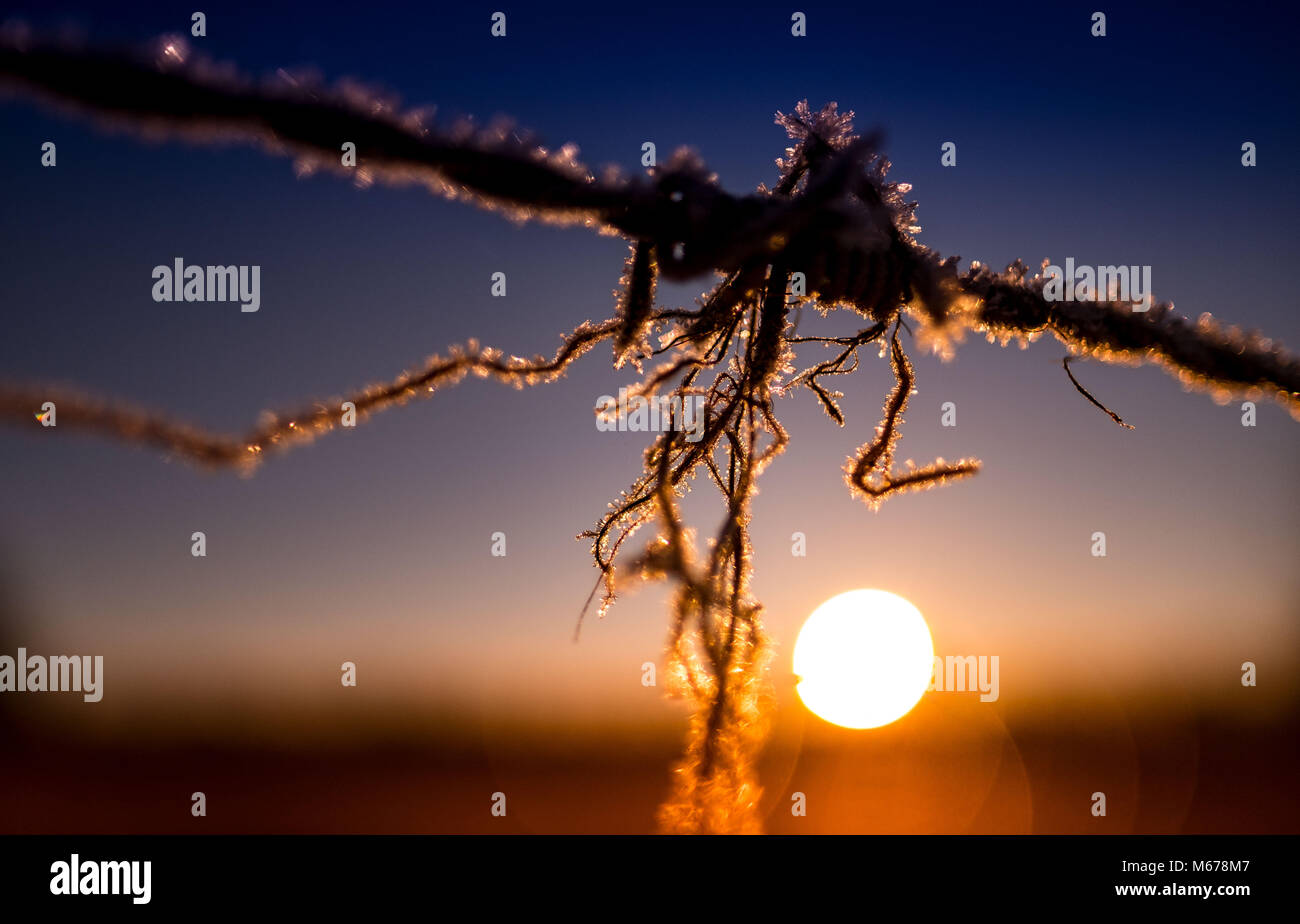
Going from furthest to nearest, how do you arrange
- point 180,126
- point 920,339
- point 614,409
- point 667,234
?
point 614,409 → point 920,339 → point 667,234 → point 180,126

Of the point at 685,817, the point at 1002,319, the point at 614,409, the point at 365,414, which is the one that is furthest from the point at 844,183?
the point at 685,817

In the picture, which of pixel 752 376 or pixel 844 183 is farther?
pixel 752 376

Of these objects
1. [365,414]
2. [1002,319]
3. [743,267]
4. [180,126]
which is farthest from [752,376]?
[180,126]

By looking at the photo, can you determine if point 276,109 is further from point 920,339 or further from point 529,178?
point 920,339

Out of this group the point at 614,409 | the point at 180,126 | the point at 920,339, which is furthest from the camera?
the point at 614,409

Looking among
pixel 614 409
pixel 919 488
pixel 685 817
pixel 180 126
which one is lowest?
pixel 685 817

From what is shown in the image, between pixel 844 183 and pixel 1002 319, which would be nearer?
pixel 844 183

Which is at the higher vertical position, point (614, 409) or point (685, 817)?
point (614, 409)

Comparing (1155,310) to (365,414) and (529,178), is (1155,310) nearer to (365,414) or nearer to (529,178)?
(529,178)

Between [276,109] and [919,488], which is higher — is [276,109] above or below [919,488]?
above
